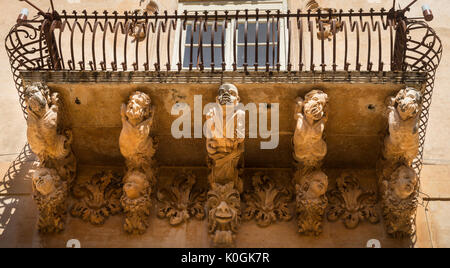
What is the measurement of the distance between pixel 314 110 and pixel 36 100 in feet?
8.74

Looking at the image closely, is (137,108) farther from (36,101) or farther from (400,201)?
(400,201)

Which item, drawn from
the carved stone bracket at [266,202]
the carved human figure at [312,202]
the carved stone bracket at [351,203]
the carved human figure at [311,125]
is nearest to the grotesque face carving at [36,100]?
the carved stone bracket at [266,202]

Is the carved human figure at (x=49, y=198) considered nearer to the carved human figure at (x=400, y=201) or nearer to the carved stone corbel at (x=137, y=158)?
the carved stone corbel at (x=137, y=158)

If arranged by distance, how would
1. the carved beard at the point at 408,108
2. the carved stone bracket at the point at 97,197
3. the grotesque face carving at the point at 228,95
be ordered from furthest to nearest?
the carved stone bracket at the point at 97,197, the grotesque face carving at the point at 228,95, the carved beard at the point at 408,108

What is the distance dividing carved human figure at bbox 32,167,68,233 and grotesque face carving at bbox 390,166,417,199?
332cm

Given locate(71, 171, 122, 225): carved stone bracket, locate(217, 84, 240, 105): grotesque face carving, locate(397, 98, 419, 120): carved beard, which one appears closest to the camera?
locate(397, 98, 419, 120): carved beard

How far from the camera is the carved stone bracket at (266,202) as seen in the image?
6.18m

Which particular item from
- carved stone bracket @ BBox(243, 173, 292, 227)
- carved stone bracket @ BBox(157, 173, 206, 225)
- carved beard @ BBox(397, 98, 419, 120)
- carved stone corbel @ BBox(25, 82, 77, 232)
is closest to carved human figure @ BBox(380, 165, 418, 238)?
carved beard @ BBox(397, 98, 419, 120)

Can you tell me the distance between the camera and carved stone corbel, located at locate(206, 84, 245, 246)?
18.9 feet

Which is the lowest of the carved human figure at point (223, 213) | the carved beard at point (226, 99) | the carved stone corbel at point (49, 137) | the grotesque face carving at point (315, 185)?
the carved human figure at point (223, 213)

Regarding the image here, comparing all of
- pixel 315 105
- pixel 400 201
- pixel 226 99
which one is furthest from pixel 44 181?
pixel 400 201

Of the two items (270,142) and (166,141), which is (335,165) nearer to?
(270,142)

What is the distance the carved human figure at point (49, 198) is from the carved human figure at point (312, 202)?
7.88ft

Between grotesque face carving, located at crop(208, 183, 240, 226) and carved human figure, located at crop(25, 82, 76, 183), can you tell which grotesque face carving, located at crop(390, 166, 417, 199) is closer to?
grotesque face carving, located at crop(208, 183, 240, 226)
